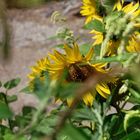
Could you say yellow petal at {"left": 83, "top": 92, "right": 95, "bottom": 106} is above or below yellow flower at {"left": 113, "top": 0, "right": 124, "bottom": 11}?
below

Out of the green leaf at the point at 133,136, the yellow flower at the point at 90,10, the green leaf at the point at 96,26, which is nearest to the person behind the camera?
the green leaf at the point at 133,136

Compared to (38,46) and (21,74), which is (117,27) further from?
(38,46)

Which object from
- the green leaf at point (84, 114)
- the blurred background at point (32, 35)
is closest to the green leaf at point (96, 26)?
the green leaf at point (84, 114)

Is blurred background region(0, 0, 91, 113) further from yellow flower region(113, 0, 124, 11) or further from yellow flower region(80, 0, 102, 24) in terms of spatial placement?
yellow flower region(113, 0, 124, 11)

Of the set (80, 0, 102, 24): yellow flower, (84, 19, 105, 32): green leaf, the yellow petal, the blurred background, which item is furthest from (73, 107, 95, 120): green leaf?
the blurred background

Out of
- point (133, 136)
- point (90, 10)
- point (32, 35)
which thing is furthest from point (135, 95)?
point (32, 35)

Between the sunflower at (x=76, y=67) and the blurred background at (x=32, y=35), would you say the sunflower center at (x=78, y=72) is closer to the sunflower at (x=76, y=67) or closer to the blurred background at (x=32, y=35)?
the sunflower at (x=76, y=67)

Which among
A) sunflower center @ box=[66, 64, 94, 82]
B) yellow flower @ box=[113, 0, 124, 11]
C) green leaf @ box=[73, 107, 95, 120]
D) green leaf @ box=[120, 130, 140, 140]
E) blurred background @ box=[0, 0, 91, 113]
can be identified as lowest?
blurred background @ box=[0, 0, 91, 113]

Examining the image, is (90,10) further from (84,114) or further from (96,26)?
(84,114)

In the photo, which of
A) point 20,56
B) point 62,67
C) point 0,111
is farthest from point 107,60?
point 20,56
